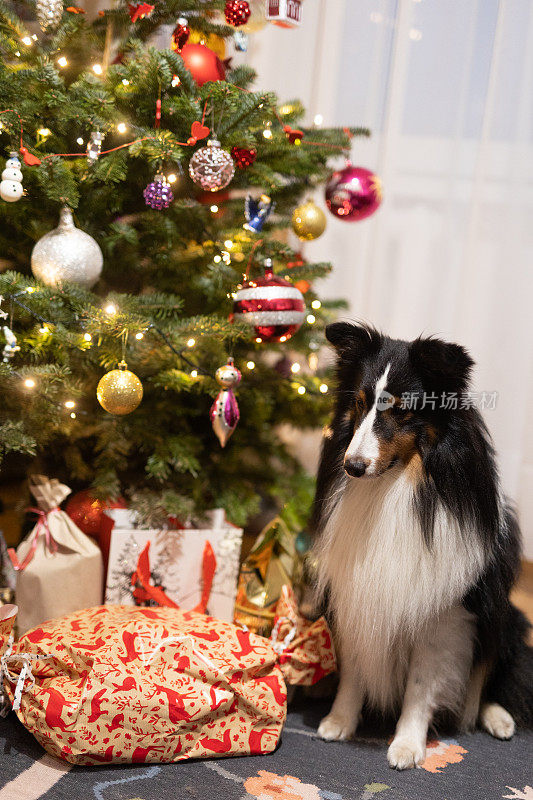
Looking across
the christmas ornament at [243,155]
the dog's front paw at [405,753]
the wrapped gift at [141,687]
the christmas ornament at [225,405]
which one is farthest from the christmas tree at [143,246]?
the dog's front paw at [405,753]

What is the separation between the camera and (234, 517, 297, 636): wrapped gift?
1747 millimetres

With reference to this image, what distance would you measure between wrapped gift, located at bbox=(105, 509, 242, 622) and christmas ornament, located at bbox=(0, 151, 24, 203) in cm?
78

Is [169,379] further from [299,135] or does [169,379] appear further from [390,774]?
[390,774]

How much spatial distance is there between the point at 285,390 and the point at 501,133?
45.2 inches

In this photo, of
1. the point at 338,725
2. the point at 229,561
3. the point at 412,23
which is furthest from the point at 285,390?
the point at 412,23

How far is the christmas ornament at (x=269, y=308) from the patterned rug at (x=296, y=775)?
0.89m

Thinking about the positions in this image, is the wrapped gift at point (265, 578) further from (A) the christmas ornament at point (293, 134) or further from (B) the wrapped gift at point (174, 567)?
(A) the christmas ornament at point (293, 134)

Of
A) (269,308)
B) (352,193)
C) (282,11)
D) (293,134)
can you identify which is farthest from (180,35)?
(269,308)

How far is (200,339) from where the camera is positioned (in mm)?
1767

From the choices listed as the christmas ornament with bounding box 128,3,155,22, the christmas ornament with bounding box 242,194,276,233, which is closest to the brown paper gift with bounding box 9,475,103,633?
the christmas ornament with bounding box 242,194,276,233

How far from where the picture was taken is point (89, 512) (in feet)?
5.95

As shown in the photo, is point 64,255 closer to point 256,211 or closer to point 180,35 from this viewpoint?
point 256,211

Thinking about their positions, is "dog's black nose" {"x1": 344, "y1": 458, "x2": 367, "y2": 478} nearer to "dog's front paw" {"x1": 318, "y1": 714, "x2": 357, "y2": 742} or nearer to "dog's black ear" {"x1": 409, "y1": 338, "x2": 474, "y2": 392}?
"dog's black ear" {"x1": 409, "y1": 338, "x2": 474, "y2": 392}

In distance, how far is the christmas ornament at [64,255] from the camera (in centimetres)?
155
